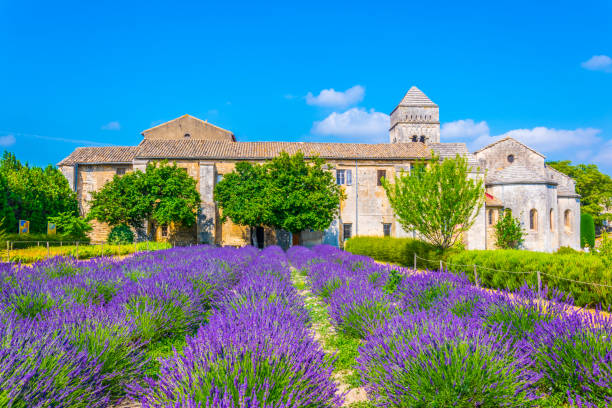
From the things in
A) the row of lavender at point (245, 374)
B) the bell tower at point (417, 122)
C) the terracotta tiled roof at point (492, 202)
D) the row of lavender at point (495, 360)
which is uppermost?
the bell tower at point (417, 122)

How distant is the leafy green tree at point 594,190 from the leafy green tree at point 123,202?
3892cm

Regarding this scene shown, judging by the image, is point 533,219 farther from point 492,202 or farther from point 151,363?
point 151,363

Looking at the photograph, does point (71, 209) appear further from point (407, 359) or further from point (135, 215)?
point (407, 359)

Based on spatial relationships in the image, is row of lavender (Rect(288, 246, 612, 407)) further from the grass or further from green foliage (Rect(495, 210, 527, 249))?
green foliage (Rect(495, 210, 527, 249))

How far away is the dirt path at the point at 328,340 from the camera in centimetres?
291

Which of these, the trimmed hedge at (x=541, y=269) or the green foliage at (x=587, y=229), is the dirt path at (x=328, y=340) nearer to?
the trimmed hedge at (x=541, y=269)

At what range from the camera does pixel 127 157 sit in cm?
2675

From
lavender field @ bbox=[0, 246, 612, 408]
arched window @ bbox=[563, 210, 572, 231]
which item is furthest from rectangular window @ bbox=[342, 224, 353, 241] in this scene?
lavender field @ bbox=[0, 246, 612, 408]

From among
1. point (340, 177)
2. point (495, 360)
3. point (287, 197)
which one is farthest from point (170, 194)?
point (495, 360)

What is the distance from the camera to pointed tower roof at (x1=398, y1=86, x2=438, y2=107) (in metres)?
37.9

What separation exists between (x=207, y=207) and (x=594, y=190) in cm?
3775

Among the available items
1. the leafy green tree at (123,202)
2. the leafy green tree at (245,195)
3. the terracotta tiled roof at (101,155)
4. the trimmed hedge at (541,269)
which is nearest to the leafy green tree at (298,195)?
the leafy green tree at (245,195)

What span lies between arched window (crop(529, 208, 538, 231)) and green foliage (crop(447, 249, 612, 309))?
1701cm

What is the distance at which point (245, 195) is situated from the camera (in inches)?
858
